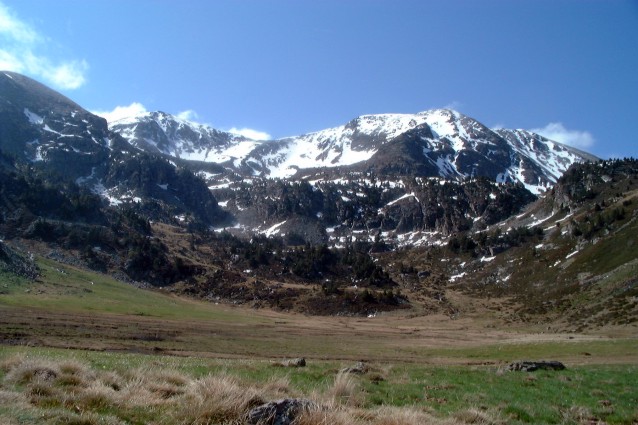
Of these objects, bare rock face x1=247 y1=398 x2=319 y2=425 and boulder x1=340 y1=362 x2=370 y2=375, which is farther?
boulder x1=340 y1=362 x2=370 y2=375

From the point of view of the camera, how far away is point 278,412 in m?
8.31

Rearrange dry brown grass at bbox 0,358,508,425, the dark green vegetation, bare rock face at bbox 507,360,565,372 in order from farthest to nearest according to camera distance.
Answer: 1. bare rock face at bbox 507,360,565,372
2. the dark green vegetation
3. dry brown grass at bbox 0,358,508,425

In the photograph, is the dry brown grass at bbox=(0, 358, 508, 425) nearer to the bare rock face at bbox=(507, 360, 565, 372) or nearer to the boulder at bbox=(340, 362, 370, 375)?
the boulder at bbox=(340, 362, 370, 375)

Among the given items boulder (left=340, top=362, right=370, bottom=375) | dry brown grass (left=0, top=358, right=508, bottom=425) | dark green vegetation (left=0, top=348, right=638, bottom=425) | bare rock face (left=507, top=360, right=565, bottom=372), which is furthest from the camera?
bare rock face (left=507, top=360, right=565, bottom=372)

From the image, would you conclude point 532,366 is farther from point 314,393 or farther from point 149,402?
point 149,402

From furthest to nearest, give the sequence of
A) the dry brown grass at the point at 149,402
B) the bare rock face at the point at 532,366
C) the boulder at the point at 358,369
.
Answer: the bare rock face at the point at 532,366, the boulder at the point at 358,369, the dry brown grass at the point at 149,402

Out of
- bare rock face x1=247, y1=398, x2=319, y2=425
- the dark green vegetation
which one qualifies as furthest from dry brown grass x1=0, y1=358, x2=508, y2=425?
bare rock face x1=247, y1=398, x2=319, y2=425

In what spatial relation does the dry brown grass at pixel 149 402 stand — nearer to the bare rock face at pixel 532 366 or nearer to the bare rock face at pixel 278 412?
the bare rock face at pixel 278 412

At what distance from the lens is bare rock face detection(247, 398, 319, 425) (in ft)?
26.8

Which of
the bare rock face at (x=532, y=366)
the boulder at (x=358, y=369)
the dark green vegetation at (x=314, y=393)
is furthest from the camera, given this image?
the bare rock face at (x=532, y=366)

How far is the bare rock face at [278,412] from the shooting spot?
8164mm

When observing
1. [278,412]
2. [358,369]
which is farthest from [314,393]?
[358,369]

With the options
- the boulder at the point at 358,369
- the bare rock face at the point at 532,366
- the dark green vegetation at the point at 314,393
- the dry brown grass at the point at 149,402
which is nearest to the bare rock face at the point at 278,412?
the dry brown grass at the point at 149,402

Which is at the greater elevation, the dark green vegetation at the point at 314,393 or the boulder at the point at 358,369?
the dark green vegetation at the point at 314,393
